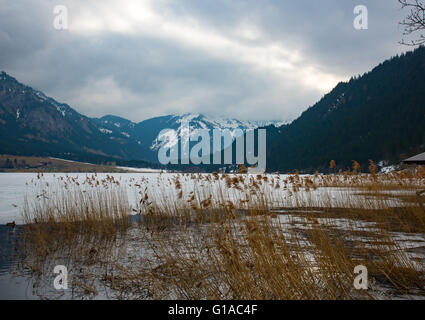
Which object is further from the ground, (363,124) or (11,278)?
(363,124)

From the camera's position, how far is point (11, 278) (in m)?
4.65

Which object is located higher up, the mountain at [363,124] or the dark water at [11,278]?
the mountain at [363,124]

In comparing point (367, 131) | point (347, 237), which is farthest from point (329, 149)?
point (347, 237)

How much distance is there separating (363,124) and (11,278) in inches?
3749

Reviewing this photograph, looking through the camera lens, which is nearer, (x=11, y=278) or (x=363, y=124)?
(x=11, y=278)

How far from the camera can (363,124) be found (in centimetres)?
8750

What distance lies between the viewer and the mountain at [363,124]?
238 ft

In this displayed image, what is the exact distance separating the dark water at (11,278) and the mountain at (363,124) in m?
72.3

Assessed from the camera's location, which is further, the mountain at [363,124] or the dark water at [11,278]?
the mountain at [363,124]

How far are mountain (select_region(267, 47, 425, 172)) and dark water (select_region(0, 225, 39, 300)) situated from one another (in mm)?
72258

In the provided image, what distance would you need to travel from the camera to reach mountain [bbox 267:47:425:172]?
7262 centimetres
